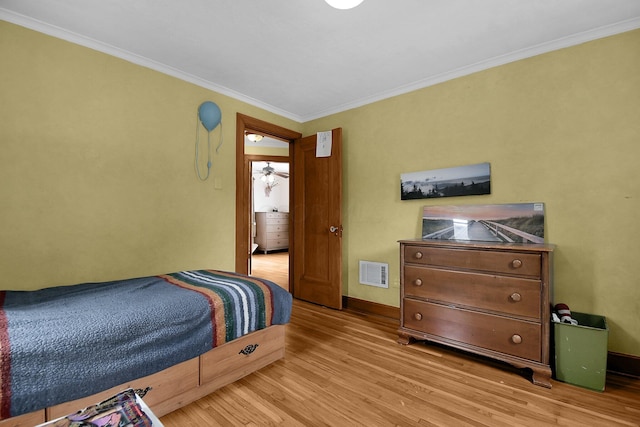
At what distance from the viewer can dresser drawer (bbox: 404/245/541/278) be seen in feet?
6.74

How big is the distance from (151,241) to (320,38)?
7.54ft

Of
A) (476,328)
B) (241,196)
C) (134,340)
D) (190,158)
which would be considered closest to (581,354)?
(476,328)

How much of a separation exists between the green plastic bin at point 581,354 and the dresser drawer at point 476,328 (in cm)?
18

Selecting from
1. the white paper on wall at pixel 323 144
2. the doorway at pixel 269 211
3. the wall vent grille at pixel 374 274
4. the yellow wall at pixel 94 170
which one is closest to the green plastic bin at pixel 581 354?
the wall vent grille at pixel 374 274

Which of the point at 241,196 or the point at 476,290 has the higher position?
the point at 241,196

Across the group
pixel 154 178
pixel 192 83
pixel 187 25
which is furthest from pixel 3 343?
pixel 192 83

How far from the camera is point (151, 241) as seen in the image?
2.69 metres

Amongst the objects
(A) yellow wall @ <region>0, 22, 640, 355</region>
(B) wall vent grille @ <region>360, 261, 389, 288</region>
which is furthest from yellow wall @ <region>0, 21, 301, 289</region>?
(B) wall vent grille @ <region>360, 261, 389, 288</region>

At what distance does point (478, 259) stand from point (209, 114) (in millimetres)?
2848

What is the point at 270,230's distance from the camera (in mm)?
8555

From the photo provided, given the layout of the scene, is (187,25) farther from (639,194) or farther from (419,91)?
(639,194)

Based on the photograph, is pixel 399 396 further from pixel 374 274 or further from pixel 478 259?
pixel 374 274

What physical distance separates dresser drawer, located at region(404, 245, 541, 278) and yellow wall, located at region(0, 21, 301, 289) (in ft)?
6.90

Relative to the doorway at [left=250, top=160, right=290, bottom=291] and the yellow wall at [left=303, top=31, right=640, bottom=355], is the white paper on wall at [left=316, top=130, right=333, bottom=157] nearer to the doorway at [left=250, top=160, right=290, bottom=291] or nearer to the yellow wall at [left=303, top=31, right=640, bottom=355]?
the yellow wall at [left=303, top=31, right=640, bottom=355]
